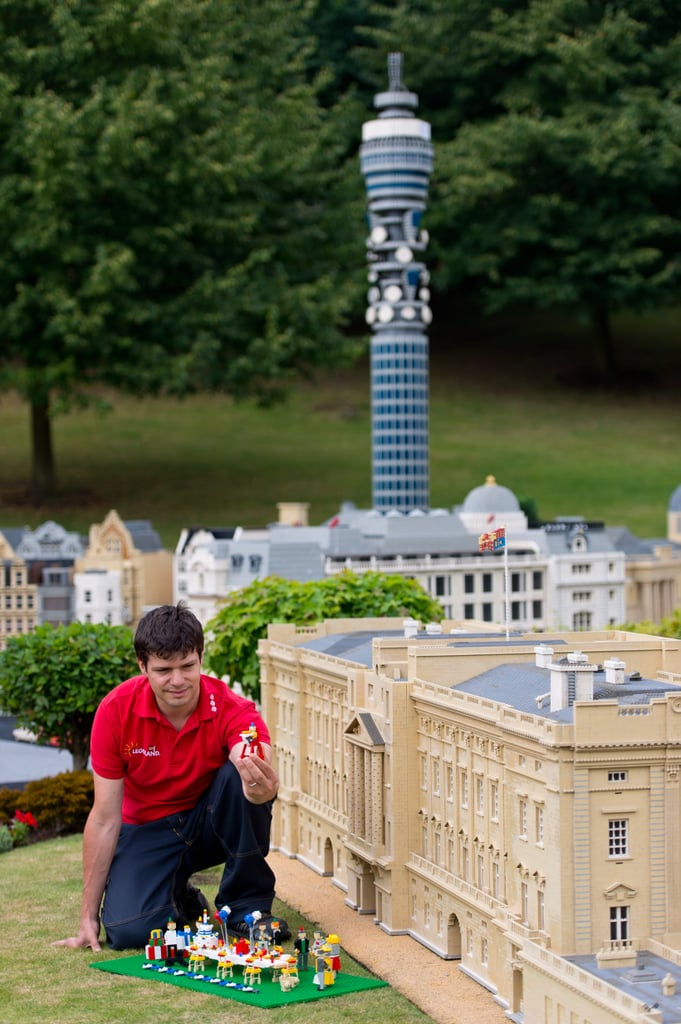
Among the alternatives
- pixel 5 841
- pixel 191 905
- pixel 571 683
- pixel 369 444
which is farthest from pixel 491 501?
pixel 571 683

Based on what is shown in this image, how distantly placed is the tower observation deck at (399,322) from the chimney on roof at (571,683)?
164ft

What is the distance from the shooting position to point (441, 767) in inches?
1329

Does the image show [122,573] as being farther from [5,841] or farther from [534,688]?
[534,688]

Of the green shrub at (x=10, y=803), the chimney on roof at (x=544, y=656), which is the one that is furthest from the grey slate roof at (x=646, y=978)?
the green shrub at (x=10, y=803)

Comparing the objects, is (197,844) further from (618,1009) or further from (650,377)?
(650,377)

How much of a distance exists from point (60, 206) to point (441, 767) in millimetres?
51350

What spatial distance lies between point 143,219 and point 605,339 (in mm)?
38090

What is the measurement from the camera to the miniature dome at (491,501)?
76.2 metres

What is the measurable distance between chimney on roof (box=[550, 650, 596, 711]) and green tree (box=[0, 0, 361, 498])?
171ft

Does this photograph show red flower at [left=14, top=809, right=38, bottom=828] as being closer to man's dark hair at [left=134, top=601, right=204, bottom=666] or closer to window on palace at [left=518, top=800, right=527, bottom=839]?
man's dark hair at [left=134, top=601, right=204, bottom=666]

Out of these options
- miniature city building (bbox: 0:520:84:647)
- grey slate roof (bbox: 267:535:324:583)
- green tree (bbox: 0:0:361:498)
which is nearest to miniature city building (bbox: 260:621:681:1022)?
grey slate roof (bbox: 267:535:324:583)

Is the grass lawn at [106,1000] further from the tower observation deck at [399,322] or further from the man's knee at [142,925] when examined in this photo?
the tower observation deck at [399,322]

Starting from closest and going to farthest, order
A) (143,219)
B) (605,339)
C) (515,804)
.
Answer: (515,804)
(143,219)
(605,339)

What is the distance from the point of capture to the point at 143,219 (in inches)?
3305
